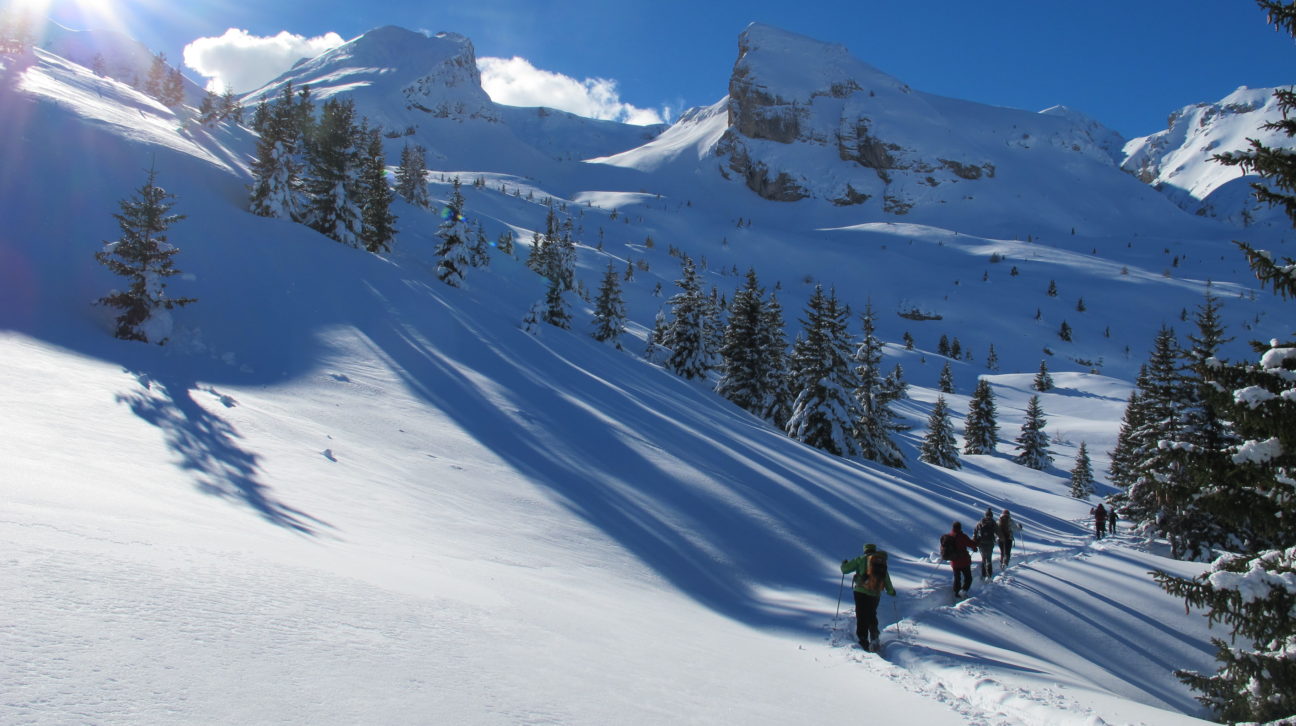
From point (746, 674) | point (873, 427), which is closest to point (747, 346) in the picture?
point (873, 427)

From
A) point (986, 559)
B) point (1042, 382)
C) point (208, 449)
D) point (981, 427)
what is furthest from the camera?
point (1042, 382)

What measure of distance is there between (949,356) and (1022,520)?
11269 cm

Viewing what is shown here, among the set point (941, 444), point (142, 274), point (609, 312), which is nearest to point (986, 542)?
point (142, 274)

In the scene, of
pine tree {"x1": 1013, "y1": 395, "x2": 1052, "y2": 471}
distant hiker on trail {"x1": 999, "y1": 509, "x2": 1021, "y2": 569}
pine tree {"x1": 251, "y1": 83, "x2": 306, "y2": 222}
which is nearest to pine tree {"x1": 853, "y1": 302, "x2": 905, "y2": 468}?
distant hiker on trail {"x1": 999, "y1": 509, "x2": 1021, "y2": 569}

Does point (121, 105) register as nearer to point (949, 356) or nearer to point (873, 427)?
point (873, 427)

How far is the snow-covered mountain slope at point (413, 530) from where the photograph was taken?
3502mm

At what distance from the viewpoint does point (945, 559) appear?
13.2m

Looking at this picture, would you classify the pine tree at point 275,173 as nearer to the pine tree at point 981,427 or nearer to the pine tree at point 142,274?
the pine tree at point 142,274

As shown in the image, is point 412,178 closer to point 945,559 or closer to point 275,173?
point 275,173

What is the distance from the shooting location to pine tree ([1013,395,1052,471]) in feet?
186

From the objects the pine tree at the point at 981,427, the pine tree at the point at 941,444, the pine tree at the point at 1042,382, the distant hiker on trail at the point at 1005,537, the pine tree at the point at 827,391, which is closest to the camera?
the distant hiker on trail at the point at 1005,537

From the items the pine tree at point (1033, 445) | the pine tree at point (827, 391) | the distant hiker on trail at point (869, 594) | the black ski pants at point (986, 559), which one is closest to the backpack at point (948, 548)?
the black ski pants at point (986, 559)

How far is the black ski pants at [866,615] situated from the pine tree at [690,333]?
34.0 meters

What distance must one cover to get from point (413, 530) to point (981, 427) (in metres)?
62.7
